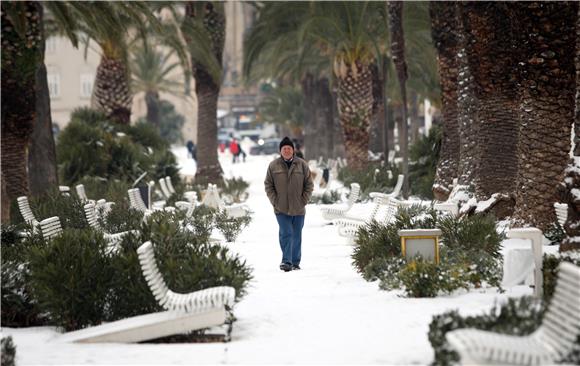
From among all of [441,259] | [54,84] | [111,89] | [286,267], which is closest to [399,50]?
[111,89]

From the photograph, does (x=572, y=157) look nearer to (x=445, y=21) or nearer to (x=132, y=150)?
(x=445, y=21)

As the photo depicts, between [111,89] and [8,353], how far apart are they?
101 feet

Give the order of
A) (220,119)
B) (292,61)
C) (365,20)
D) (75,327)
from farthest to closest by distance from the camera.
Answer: (220,119) < (292,61) < (365,20) < (75,327)

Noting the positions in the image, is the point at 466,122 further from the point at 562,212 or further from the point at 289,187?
the point at 562,212

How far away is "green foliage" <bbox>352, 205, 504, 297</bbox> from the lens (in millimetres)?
11070

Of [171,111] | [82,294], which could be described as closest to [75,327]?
[82,294]

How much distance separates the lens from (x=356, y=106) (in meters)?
37.4

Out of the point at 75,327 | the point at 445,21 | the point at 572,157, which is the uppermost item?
the point at 445,21

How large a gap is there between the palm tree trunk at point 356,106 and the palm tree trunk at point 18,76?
1630 cm

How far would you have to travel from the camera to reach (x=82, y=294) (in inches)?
405

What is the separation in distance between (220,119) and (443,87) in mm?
114880

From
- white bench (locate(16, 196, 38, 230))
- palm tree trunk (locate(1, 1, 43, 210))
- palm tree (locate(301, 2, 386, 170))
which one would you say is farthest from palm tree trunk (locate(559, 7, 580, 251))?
palm tree (locate(301, 2, 386, 170))

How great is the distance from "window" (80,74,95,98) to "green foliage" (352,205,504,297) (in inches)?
3715

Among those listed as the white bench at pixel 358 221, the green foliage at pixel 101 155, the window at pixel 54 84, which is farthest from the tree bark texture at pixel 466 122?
the window at pixel 54 84
